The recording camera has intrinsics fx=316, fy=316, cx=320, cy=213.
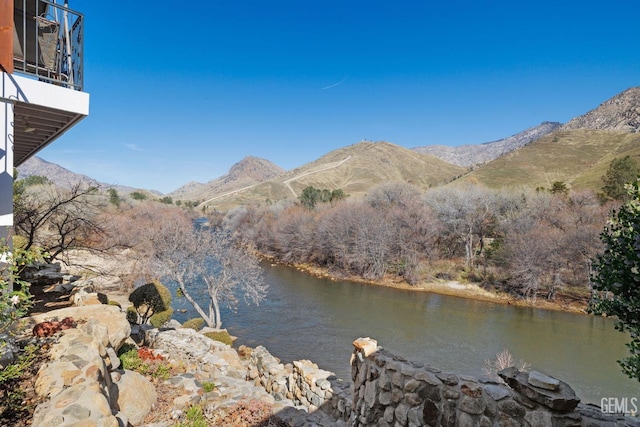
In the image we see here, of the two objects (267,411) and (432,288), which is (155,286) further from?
(432,288)

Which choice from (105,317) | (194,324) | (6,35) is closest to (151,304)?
(194,324)

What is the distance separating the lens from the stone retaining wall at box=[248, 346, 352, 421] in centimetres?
883

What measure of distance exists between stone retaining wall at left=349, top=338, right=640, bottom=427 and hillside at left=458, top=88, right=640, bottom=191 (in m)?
66.9

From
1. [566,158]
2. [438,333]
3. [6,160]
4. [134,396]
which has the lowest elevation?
[438,333]

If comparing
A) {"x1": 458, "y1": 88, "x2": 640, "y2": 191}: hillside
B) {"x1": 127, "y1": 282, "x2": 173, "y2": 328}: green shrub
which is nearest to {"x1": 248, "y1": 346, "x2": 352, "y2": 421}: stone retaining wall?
{"x1": 127, "y1": 282, "x2": 173, "y2": 328}: green shrub

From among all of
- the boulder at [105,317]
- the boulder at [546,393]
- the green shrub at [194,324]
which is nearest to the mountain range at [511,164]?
the green shrub at [194,324]

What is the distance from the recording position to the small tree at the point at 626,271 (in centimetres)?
480

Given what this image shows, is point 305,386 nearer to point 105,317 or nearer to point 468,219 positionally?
point 105,317

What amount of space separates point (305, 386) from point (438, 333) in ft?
47.3

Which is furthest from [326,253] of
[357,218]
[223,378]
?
[223,378]

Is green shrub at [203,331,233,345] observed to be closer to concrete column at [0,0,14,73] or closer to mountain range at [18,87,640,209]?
concrete column at [0,0,14,73]

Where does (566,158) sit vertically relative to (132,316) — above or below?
above

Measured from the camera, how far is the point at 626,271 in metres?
4.95

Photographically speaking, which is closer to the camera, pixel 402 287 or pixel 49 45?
pixel 49 45
